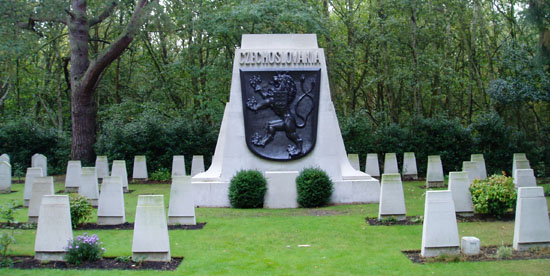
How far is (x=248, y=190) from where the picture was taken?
14.0 m

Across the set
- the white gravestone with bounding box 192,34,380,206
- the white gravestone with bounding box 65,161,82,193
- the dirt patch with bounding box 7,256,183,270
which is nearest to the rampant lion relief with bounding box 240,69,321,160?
the white gravestone with bounding box 192,34,380,206

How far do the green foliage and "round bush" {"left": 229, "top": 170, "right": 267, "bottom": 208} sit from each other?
219 inches

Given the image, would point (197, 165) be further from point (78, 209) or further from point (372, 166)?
point (78, 209)

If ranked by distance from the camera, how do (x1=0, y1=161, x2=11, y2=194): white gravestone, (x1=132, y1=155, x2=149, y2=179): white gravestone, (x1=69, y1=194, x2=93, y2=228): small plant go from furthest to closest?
(x1=132, y1=155, x2=149, y2=179): white gravestone, (x1=0, y1=161, x2=11, y2=194): white gravestone, (x1=69, y1=194, x2=93, y2=228): small plant

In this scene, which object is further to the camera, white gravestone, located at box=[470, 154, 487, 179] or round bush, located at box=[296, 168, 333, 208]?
white gravestone, located at box=[470, 154, 487, 179]

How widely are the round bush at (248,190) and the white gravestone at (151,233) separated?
5912 mm

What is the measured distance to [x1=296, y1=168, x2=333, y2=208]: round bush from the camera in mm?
13992

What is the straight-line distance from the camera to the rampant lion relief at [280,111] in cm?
1477

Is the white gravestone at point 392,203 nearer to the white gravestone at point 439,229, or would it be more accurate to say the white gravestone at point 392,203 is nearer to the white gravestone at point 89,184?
the white gravestone at point 439,229

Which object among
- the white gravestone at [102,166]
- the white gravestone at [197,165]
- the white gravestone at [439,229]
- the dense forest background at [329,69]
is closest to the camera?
the white gravestone at [439,229]

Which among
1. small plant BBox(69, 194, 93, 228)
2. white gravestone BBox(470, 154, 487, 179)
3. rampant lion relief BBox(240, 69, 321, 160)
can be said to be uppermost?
rampant lion relief BBox(240, 69, 321, 160)

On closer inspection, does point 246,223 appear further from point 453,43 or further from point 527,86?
point 453,43

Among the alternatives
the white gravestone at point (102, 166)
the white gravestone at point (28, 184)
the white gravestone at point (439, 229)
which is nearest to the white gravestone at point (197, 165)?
the white gravestone at point (102, 166)

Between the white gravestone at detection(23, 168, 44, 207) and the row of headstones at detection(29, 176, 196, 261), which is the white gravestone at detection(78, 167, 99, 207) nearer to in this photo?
the white gravestone at detection(23, 168, 44, 207)
